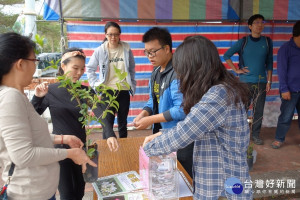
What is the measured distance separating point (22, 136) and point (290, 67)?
3506 mm

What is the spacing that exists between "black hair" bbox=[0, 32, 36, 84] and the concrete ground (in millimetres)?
1840

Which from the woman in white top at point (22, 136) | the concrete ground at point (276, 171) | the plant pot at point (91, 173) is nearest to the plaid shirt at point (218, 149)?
the plant pot at point (91, 173)

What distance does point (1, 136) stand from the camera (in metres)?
0.92

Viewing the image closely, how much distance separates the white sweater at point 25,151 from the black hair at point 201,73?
608mm

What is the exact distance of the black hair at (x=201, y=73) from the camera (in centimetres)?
100

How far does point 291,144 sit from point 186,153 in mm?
2831

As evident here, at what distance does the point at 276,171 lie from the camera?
2.89 meters

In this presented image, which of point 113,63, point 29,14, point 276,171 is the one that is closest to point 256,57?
point 276,171

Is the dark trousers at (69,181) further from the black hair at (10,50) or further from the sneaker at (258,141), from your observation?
the sneaker at (258,141)

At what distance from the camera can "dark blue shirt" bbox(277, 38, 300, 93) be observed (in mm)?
3270

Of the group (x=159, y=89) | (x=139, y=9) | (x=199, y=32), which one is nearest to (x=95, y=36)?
(x=139, y=9)

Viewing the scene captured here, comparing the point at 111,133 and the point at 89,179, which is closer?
the point at 89,179

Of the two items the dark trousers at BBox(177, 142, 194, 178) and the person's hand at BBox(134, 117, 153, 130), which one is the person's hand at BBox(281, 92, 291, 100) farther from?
the person's hand at BBox(134, 117, 153, 130)

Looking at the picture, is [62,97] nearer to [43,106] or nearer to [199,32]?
[43,106]
